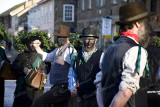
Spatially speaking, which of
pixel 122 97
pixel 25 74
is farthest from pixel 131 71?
pixel 25 74

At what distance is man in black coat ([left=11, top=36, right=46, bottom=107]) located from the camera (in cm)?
738

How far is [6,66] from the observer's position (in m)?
7.59

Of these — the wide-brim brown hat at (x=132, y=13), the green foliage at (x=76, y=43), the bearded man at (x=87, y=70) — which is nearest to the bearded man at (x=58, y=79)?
the bearded man at (x=87, y=70)

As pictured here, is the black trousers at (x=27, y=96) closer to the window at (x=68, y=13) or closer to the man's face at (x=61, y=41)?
the man's face at (x=61, y=41)

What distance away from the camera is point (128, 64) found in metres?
3.01

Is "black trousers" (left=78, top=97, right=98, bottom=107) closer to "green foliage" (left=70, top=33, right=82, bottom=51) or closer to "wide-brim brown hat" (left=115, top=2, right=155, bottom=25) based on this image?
"wide-brim brown hat" (left=115, top=2, right=155, bottom=25)

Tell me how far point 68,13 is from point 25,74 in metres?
37.7

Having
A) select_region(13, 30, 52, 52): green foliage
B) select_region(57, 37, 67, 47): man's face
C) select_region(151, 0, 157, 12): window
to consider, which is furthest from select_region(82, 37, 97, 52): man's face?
select_region(151, 0, 157, 12): window

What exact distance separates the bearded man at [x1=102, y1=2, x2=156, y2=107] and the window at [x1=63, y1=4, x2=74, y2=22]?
41.2 meters

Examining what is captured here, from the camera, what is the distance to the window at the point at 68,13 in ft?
145

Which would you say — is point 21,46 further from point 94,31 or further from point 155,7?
point 155,7

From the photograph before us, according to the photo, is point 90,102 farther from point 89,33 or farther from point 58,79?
point 58,79

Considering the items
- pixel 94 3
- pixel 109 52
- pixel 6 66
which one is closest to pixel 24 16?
pixel 94 3

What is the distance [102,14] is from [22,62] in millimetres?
25595
